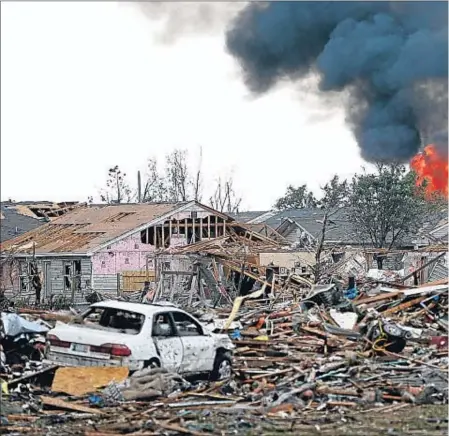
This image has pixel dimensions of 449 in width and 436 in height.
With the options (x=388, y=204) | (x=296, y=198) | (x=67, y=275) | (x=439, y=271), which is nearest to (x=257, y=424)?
(x=439, y=271)

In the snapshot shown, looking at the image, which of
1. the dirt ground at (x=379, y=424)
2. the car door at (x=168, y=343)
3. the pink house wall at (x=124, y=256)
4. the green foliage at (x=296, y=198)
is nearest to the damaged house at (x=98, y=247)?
the pink house wall at (x=124, y=256)

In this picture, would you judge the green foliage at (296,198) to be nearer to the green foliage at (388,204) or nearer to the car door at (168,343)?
the green foliage at (388,204)

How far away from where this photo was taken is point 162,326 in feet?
44.4

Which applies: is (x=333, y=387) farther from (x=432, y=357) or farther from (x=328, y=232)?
(x=328, y=232)

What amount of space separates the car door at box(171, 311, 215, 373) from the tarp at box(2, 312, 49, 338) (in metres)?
2.81

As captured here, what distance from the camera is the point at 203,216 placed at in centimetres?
4084

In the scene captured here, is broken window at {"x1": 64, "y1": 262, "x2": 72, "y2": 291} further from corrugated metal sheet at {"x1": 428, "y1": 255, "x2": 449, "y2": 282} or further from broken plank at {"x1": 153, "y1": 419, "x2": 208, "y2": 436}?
broken plank at {"x1": 153, "y1": 419, "x2": 208, "y2": 436}

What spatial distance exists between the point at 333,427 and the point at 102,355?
3767 mm

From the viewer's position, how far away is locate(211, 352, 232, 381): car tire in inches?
547

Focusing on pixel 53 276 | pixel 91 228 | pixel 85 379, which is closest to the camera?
pixel 85 379

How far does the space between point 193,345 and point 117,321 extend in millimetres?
1276

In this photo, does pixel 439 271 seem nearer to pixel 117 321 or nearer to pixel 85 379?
pixel 117 321

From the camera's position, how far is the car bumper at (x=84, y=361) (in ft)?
41.0

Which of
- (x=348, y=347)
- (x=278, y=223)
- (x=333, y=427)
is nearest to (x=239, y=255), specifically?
(x=348, y=347)
